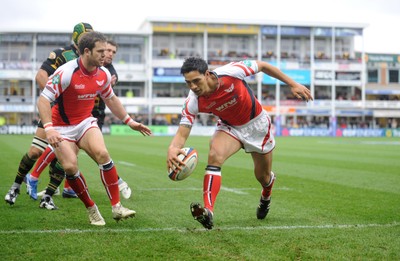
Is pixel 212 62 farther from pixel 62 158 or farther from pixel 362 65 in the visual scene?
pixel 62 158

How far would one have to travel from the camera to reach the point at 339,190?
11.2m

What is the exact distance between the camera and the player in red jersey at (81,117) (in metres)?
7.07

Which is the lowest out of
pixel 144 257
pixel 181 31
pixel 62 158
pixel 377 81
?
pixel 144 257

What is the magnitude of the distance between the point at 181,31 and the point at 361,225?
68.6m

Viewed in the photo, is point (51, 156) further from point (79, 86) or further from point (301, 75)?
point (301, 75)

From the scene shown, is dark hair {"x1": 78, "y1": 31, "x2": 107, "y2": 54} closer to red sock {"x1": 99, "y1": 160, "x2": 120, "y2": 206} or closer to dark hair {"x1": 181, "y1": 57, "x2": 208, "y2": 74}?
dark hair {"x1": 181, "y1": 57, "x2": 208, "y2": 74}

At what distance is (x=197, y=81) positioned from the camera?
6.47 meters

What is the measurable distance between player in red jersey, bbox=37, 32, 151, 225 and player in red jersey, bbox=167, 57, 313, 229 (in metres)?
1.02

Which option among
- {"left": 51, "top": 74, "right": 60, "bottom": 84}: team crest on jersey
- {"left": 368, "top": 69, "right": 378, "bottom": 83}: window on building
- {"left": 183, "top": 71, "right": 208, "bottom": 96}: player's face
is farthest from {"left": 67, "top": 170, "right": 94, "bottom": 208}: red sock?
{"left": 368, "top": 69, "right": 378, "bottom": 83}: window on building

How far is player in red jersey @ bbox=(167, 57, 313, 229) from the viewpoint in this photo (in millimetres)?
6512

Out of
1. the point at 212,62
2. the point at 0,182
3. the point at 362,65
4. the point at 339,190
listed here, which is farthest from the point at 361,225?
the point at 362,65

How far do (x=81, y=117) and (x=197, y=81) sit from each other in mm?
1821

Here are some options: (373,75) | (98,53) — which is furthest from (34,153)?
(373,75)

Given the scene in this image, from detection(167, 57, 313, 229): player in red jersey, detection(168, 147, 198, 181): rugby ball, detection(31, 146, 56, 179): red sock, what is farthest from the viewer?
detection(31, 146, 56, 179): red sock
